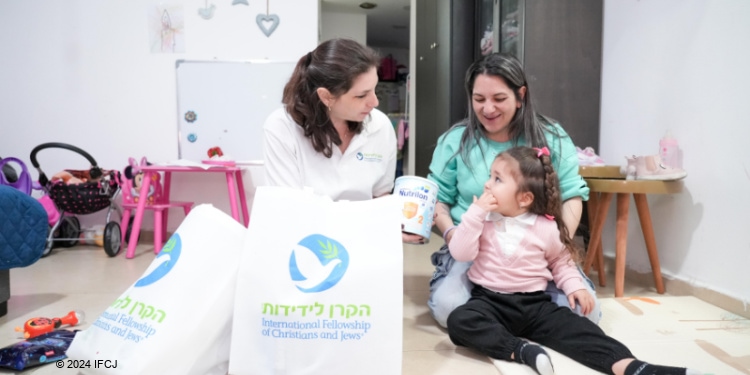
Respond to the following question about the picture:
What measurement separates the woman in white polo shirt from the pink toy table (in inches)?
56.0

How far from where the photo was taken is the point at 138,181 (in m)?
2.95

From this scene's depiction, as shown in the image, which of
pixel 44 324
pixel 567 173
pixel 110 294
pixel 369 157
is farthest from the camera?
pixel 110 294

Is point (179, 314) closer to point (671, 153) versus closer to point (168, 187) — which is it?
point (671, 153)

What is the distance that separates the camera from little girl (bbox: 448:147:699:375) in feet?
4.04

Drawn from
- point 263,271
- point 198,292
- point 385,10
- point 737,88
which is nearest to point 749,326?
point 737,88

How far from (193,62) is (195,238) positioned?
243cm

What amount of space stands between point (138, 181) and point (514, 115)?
241 cm

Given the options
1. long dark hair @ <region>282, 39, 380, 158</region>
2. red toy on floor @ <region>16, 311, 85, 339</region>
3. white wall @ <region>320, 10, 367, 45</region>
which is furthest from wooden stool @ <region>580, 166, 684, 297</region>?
white wall @ <region>320, 10, 367, 45</region>

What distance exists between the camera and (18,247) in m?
1.48

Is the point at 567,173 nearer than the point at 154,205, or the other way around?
the point at 567,173

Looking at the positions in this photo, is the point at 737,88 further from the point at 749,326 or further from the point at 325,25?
the point at 325,25

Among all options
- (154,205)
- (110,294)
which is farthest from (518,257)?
(154,205)

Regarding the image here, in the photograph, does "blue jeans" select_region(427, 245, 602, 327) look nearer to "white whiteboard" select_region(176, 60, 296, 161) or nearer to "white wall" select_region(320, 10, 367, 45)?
"white whiteboard" select_region(176, 60, 296, 161)

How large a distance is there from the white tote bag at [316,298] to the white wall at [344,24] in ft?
14.3
